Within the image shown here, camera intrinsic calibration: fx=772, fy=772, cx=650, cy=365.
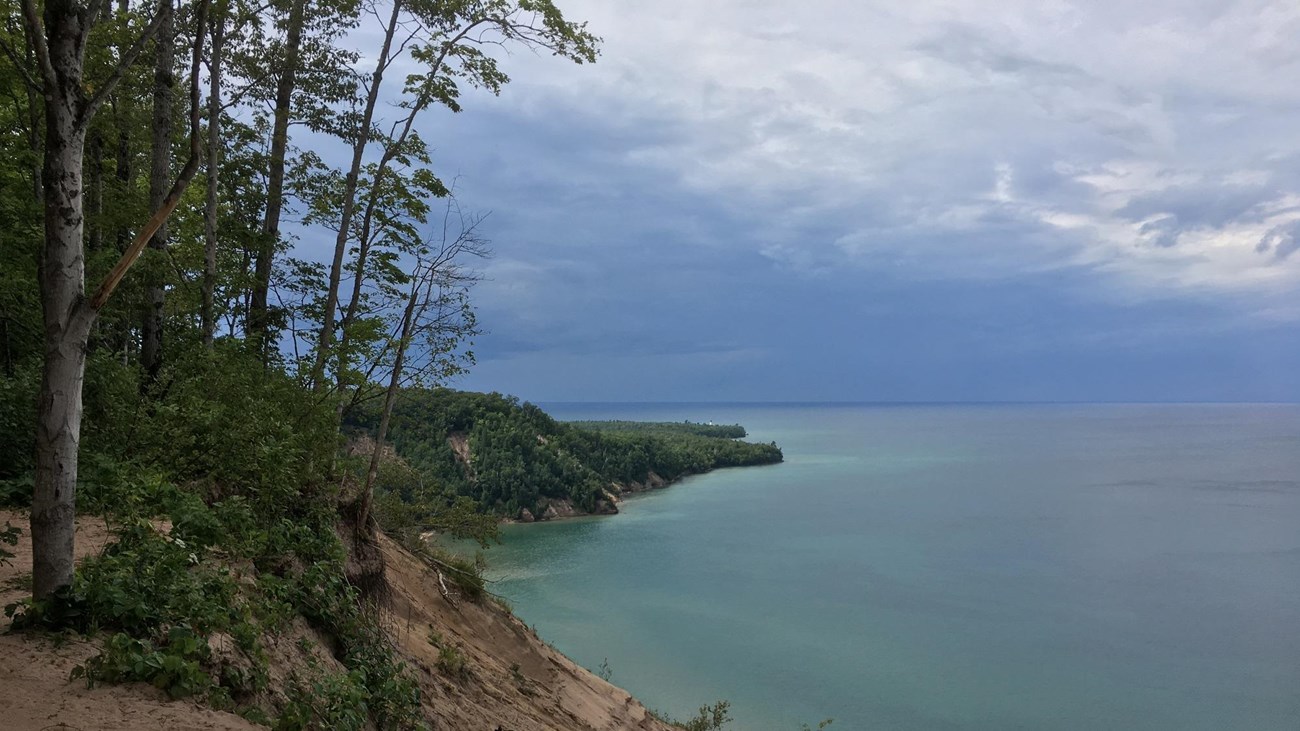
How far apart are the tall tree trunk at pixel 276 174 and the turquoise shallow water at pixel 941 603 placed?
15.5m

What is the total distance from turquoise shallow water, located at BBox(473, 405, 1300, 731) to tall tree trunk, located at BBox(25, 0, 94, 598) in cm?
1978

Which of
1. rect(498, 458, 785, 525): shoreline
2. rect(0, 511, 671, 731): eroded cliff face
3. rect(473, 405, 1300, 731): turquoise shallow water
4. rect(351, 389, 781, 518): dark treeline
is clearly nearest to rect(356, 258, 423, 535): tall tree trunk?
rect(0, 511, 671, 731): eroded cliff face

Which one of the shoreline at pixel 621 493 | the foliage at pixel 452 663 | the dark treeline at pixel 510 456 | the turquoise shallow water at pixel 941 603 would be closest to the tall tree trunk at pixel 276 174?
the foliage at pixel 452 663

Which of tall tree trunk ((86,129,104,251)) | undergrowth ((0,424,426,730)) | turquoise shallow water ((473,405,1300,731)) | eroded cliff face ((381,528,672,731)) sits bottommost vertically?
turquoise shallow water ((473,405,1300,731))

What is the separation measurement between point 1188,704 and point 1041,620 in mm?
8818

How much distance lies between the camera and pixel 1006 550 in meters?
46.8

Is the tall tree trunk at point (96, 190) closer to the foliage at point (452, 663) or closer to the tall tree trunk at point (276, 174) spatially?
the tall tree trunk at point (276, 174)

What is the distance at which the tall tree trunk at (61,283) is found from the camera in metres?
4.19

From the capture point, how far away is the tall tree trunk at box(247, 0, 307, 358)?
13.3 meters

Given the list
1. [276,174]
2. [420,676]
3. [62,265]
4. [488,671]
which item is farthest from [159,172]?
[488,671]

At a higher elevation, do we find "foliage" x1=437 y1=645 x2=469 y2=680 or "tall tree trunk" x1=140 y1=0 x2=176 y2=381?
"tall tree trunk" x1=140 y1=0 x2=176 y2=381

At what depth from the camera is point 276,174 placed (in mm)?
13477

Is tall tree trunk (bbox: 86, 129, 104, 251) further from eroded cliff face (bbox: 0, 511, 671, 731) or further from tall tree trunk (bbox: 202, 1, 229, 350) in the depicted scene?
eroded cliff face (bbox: 0, 511, 671, 731)

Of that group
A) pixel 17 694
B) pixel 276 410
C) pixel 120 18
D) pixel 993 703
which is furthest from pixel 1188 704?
pixel 120 18
